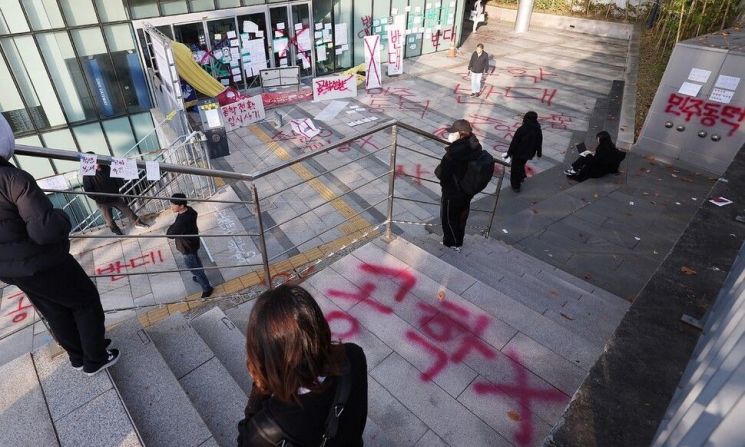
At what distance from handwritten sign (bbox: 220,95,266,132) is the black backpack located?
9459mm

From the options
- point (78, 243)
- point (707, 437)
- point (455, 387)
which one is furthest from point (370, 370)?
point (78, 243)

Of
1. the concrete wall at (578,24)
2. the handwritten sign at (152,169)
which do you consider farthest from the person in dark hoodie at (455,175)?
the concrete wall at (578,24)

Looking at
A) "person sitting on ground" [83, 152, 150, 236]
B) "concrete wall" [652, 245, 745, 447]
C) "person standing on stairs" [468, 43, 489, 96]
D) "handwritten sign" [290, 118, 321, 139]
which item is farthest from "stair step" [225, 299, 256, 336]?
"person standing on stairs" [468, 43, 489, 96]

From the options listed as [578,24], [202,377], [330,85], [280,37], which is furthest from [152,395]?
[578,24]

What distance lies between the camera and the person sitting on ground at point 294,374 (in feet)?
5.20

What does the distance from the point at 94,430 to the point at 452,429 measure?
2312mm

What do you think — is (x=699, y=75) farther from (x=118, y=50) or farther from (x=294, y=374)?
(x=118, y=50)

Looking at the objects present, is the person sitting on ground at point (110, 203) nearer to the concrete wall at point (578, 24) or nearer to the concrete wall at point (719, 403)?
the concrete wall at point (719, 403)

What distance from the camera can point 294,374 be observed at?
1596mm

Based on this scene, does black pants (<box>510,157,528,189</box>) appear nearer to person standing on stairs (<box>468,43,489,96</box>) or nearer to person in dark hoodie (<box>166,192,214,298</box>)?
person in dark hoodie (<box>166,192,214,298</box>)

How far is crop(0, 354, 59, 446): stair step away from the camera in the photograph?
100 inches

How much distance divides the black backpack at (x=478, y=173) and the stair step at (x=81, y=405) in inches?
150

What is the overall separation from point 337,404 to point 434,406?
1.70m

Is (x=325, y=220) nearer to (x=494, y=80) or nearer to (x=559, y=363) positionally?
(x=559, y=363)
